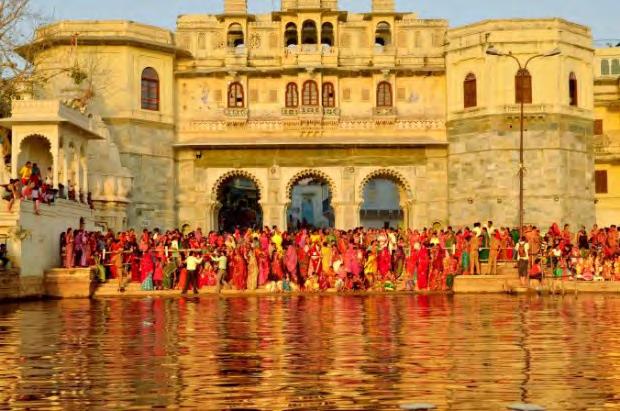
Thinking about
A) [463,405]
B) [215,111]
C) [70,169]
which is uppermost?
[215,111]

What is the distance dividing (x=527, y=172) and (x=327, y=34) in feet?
33.8

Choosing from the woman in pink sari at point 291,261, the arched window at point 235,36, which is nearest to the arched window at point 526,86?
the arched window at point 235,36

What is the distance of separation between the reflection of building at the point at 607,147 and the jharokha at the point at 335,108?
23.0ft

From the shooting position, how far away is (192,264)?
28.3m

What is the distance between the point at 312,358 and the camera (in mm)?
12453

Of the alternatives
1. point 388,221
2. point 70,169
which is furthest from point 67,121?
point 388,221

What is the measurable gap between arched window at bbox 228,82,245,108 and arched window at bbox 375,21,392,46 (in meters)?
5.96

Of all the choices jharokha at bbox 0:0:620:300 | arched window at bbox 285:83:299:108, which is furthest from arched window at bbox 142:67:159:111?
arched window at bbox 285:83:299:108

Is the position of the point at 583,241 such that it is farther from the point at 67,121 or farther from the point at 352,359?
the point at 352,359

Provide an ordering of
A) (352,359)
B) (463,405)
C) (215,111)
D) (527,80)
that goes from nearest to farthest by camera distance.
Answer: (463,405), (352,359), (527,80), (215,111)

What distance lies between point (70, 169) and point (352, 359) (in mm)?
22940

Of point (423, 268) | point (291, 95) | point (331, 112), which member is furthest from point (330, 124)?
point (423, 268)

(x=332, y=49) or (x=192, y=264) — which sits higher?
(x=332, y=49)

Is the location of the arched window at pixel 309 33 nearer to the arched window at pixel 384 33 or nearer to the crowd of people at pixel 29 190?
the arched window at pixel 384 33
